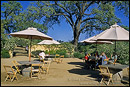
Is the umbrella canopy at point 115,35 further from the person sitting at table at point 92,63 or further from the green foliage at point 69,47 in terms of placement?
the green foliage at point 69,47

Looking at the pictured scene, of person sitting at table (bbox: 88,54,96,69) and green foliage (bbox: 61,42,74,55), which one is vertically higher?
green foliage (bbox: 61,42,74,55)

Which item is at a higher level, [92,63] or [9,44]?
[9,44]

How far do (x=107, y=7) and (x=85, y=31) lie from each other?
5860 mm

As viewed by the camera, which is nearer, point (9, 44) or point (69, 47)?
point (9, 44)

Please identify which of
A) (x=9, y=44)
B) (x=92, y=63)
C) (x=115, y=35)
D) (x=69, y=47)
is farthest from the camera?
(x=69, y=47)

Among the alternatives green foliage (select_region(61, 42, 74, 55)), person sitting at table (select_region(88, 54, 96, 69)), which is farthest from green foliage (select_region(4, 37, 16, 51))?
person sitting at table (select_region(88, 54, 96, 69))

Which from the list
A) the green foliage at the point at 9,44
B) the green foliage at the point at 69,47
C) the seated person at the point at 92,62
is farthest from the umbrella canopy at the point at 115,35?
the green foliage at the point at 69,47

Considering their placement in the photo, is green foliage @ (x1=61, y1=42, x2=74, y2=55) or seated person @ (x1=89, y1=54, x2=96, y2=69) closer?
seated person @ (x1=89, y1=54, x2=96, y2=69)

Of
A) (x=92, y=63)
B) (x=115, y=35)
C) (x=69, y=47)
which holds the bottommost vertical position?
(x=92, y=63)

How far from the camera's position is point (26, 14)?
853 inches

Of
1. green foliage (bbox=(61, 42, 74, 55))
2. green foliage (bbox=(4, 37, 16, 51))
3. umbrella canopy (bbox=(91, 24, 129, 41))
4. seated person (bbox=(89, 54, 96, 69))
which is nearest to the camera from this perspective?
umbrella canopy (bbox=(91, 24, 129, 41))

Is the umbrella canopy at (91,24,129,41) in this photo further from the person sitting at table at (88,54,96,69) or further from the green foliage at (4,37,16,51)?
the green foliage at (4,37,16,51)

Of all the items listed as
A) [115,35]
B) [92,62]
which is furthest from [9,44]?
[115,35]

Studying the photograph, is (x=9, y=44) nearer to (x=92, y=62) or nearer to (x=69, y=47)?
(x=69, y=47)
